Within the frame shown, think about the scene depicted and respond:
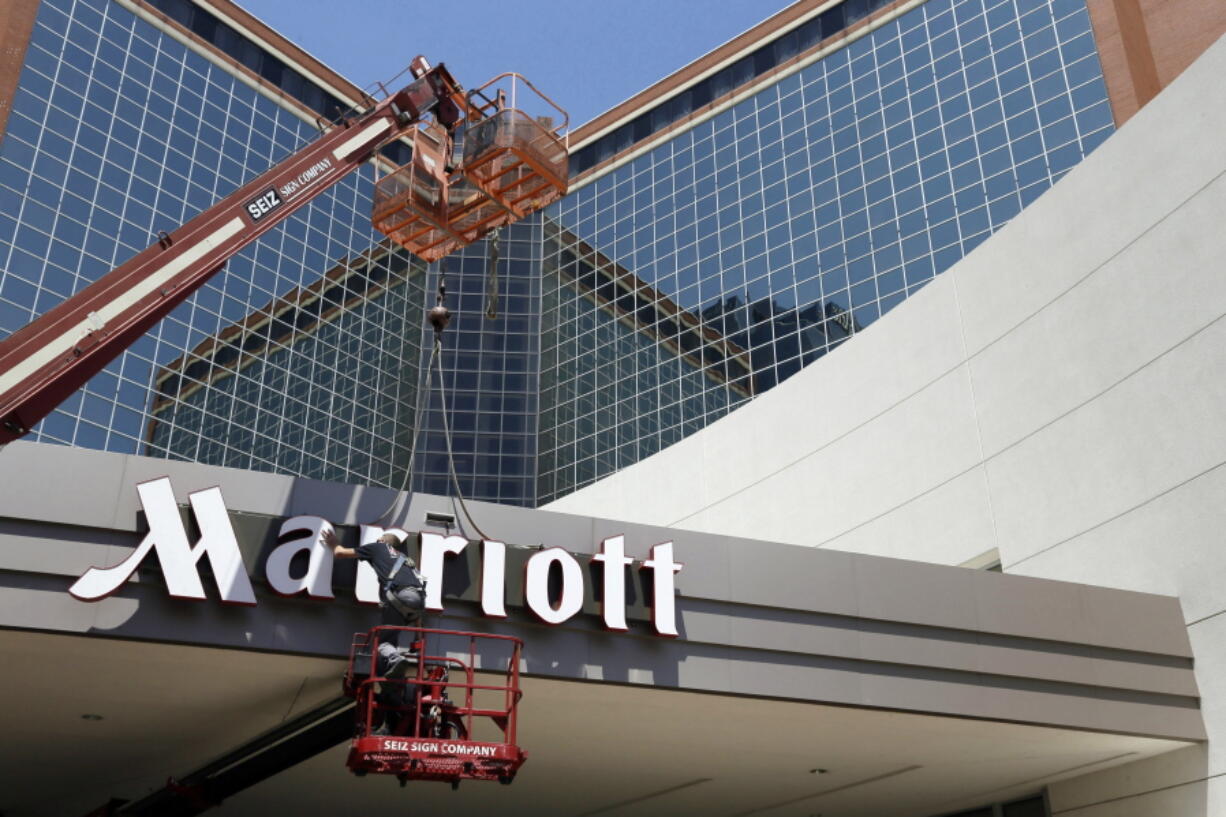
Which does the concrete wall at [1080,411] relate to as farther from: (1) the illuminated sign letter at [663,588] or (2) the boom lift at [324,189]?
(2) the boom lift at [324,189]

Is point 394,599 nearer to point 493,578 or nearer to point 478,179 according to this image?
point 493,578

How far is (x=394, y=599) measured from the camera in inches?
522

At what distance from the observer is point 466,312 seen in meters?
63.4

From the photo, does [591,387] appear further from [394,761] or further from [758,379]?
[394,761]

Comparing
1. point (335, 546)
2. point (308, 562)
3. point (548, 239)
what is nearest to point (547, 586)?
point (335, 546)

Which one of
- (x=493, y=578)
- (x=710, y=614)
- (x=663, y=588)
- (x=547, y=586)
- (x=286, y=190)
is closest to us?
(x=493, y=578)

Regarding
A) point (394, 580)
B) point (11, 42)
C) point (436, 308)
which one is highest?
point (11, 42)

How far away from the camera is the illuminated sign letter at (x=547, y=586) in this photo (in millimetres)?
14297

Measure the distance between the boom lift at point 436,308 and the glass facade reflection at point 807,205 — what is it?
27.6 m

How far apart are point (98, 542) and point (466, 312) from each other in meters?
50.7

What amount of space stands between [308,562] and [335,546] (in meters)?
0.34

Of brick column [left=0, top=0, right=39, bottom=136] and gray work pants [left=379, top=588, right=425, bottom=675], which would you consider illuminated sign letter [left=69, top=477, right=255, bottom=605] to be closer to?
gray work pants [left=379, top=588, right=425, bottom=675]

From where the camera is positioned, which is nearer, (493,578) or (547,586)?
(493,578)

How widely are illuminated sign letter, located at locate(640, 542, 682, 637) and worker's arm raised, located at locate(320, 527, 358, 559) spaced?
11.7ft
